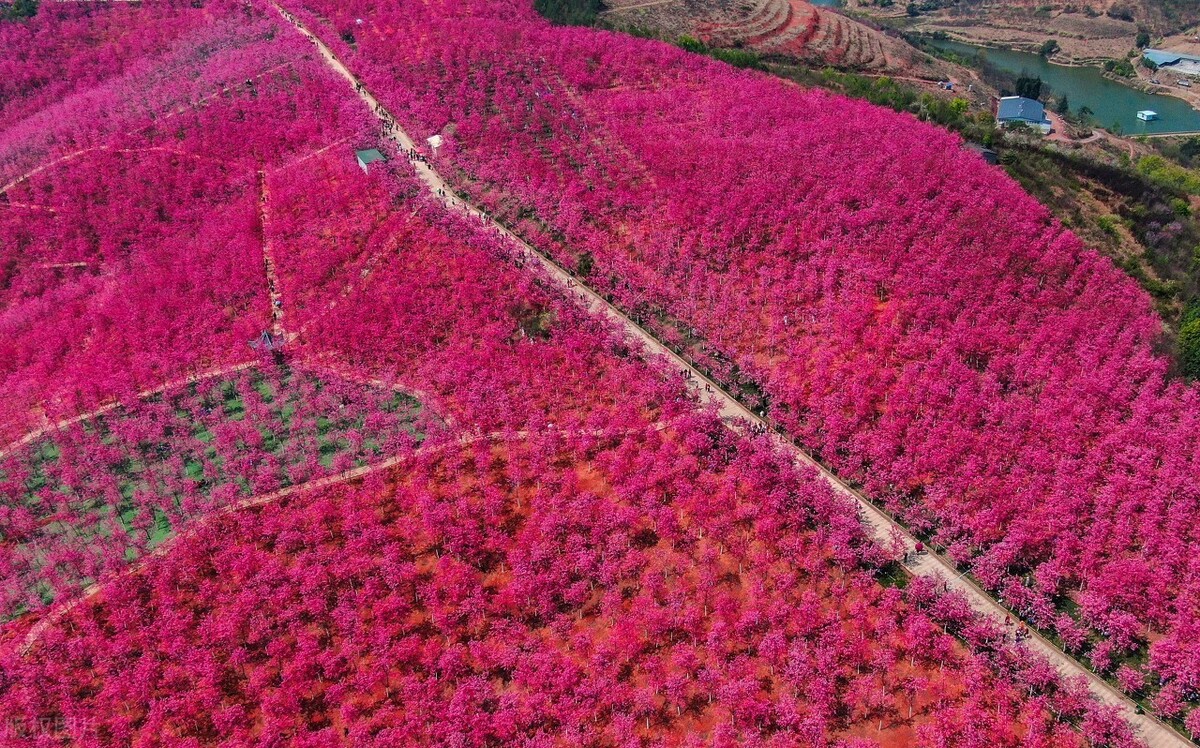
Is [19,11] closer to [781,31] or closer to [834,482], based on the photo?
[781,31]

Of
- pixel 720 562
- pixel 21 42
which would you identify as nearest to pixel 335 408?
pixel 720 562

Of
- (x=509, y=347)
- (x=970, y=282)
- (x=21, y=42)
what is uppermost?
(x=21, y=42)

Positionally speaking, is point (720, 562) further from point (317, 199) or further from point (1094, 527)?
point (317, 199)

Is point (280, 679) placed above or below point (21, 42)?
below

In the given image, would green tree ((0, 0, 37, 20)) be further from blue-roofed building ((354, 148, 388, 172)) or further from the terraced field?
the terraced field

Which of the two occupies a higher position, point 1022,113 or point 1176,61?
point 1176,61

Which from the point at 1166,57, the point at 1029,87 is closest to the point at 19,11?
the point at 1029,87
